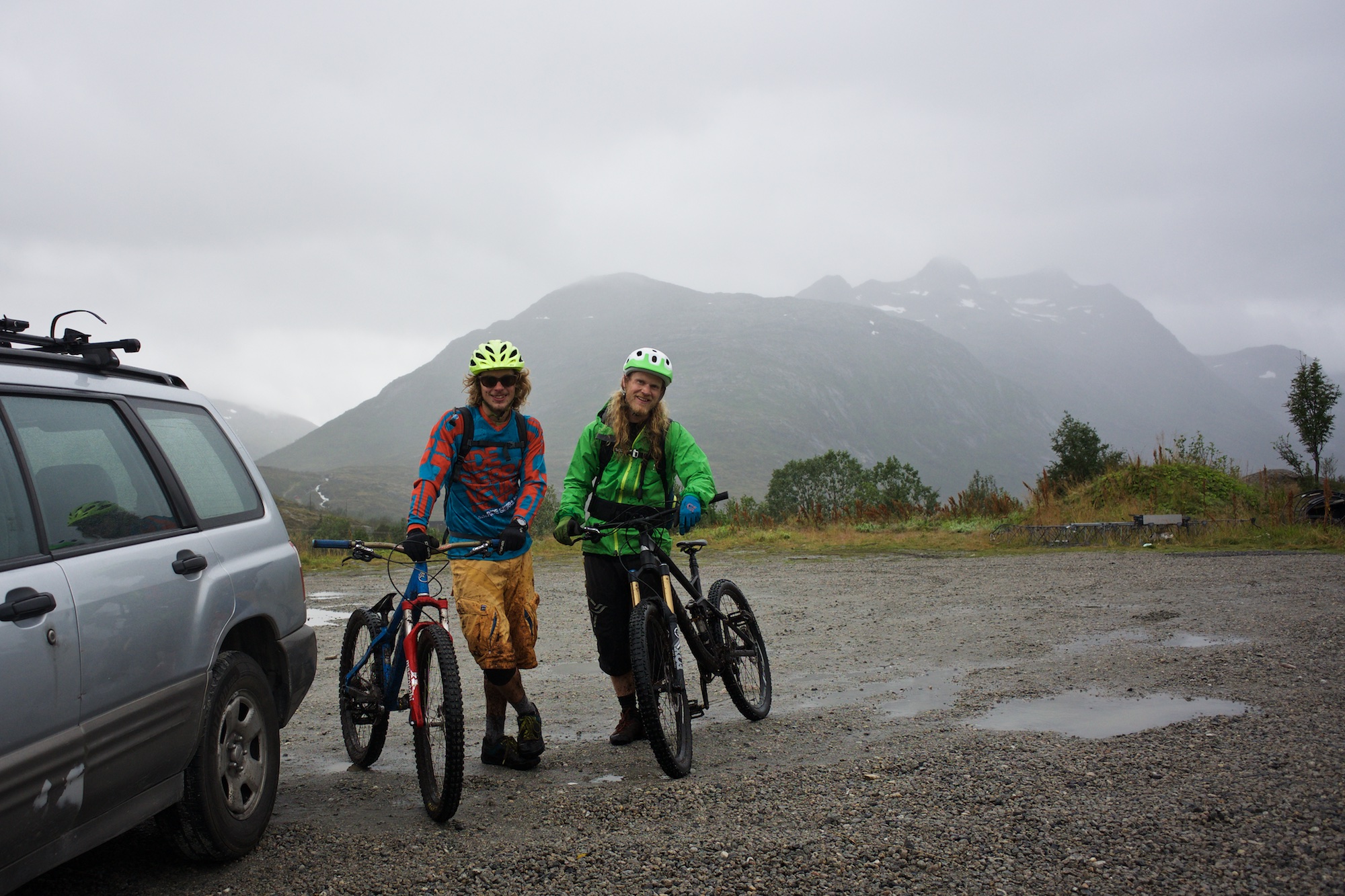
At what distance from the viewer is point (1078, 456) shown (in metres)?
25.0

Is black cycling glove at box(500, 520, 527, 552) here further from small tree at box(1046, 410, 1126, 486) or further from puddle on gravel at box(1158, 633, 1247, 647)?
small tree at box(1046, 410, 1126, 486)

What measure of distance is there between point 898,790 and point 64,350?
12.6 ft

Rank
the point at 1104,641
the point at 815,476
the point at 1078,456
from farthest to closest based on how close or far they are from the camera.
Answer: the point at 815,476, the point at 1078,456, the point at 1104,641

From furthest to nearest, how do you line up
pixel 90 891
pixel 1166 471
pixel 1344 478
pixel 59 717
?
pixel 1344 478 → pixel 1166 471 → pixel 90 891 → pixel 59 717

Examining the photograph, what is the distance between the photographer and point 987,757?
14.0ft

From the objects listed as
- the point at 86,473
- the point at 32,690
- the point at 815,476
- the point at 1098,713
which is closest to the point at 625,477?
the point at 86,473

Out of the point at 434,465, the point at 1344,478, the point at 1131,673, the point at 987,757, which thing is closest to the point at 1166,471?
the point at 1344,478

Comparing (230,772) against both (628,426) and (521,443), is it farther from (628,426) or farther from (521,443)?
(628,426)

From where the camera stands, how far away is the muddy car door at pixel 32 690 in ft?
8.27

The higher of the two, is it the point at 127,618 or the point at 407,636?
the point at 127,618

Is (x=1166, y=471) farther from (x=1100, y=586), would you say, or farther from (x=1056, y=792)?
(x=1056, y=792)

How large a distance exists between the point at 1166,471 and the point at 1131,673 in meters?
14.1

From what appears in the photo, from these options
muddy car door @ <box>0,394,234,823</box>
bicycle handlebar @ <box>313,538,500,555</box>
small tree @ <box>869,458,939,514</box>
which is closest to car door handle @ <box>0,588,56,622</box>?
muddy car door @ <box>0,394,234,823</box>

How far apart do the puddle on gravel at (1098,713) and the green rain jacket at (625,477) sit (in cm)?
214
